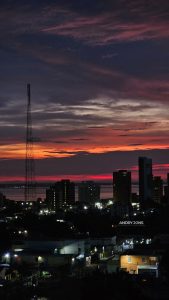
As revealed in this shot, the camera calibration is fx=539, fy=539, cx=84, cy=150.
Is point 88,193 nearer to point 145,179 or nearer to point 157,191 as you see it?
point 157,191

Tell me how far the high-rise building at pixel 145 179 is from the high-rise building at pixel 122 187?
7.06ft

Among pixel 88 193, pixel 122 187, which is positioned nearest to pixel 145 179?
pixel 122 187

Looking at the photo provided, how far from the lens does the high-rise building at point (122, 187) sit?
205 ft

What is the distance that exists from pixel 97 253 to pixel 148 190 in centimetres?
4373

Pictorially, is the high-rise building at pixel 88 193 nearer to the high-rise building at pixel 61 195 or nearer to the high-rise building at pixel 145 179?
the high-rise building at pixel 61 195

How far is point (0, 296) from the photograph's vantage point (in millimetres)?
8789

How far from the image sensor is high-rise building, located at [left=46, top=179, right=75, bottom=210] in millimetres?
61772

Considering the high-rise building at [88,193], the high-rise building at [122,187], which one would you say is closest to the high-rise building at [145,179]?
the high-rise building at [122,187]

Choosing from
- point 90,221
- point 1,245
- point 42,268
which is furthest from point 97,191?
point 42,268

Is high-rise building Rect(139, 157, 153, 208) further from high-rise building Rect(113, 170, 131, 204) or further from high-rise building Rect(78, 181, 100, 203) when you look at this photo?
high-rise building Rect(78, 181, 100, 203)

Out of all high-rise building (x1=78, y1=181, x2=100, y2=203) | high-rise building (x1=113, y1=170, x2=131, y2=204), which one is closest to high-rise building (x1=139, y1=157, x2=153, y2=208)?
high-rise building (x1=113, y1=170, x2=131, y2=204)

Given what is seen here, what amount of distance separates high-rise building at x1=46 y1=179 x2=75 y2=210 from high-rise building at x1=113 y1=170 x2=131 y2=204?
530cm

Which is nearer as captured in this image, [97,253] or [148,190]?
[97,253]

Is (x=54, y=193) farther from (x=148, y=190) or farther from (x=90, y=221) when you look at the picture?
(x=90, y=221)
